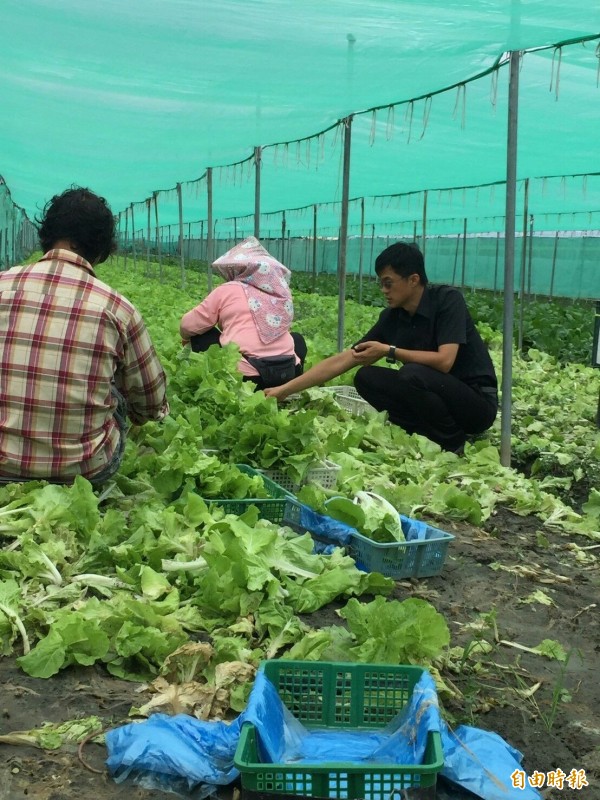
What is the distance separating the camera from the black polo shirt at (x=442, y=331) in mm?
6285

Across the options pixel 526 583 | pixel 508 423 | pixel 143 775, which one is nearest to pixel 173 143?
pixel 508 423

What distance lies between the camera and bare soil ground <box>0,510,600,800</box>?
8.21ft

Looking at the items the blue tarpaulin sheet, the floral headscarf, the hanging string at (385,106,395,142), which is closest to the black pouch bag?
the floral headscarf

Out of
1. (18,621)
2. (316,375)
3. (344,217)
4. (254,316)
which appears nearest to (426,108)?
(344,217)

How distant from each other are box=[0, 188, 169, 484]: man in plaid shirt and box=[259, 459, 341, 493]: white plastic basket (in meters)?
1.21

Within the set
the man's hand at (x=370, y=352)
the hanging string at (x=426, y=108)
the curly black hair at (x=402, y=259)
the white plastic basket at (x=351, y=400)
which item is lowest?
the white plastic basket at (x=351, y=400)

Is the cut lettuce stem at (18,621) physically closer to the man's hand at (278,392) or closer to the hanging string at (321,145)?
the man's hand at (278,392)

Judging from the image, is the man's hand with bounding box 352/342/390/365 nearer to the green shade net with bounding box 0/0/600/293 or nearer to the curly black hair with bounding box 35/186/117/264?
the green shade net with bounding box 0/0/600/293

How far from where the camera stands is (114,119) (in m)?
9.99

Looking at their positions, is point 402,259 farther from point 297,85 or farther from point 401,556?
point 401,556

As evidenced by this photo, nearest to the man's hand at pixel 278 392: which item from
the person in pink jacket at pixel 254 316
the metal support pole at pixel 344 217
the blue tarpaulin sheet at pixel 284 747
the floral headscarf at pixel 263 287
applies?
the person in pink jacket at pixel 254 316

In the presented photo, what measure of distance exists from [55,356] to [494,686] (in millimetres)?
2314

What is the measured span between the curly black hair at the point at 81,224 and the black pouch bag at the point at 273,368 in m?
2.67

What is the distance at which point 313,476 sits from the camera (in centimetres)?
516
